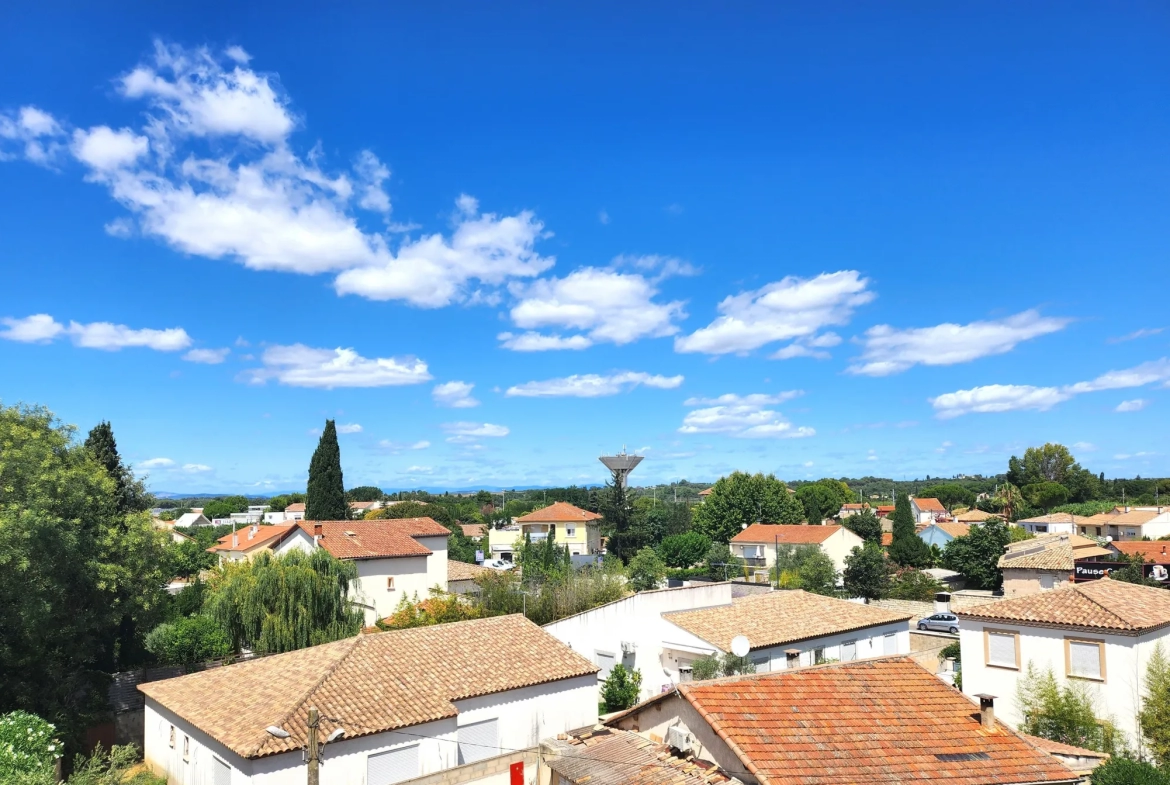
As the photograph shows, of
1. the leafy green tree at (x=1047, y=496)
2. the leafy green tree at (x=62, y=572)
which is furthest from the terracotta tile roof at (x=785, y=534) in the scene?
the leafy green tree at (x=1047, y=496)

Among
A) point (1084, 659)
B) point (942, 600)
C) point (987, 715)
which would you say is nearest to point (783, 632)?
point (1084, 659)

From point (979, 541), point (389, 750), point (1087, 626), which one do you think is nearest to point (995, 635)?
point (1087, 626)

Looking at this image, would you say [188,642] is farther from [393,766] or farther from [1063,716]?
[1063,716]

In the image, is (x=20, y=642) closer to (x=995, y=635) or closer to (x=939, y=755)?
(x=939, y=755)

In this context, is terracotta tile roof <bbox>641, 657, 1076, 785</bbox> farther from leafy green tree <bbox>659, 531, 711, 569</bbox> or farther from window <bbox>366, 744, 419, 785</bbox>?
leafy green tree <bbox>659, 531, 711, 569</bbox>

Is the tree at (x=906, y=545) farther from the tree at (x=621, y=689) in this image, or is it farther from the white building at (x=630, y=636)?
the tree at (x=621, y=689)

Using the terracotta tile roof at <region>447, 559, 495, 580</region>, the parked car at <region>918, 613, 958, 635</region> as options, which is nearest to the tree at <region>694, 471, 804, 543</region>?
the terracotta tile roof at <region>447, 559, 495, 580</region>
